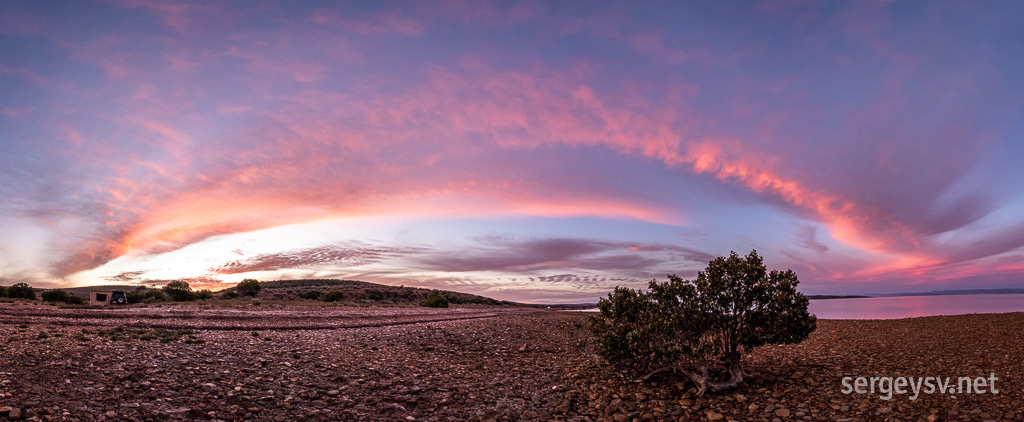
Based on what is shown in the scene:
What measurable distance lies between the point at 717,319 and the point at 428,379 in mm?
8857

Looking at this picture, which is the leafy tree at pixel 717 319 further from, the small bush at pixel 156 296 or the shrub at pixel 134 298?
the small bush at pixel 156 296

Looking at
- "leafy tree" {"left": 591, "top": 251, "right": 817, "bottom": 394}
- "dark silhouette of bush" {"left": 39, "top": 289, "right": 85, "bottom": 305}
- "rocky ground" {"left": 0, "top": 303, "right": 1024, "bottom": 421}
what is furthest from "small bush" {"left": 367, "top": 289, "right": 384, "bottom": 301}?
"leafy tree" {"left": 591, "top": 251, "right": 817, "bottom": 394}

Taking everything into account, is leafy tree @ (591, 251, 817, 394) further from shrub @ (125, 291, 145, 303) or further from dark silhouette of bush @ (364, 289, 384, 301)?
dark silhouette of bush @ (364, 289, 384, 301)

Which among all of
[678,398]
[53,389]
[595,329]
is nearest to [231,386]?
[53,389]

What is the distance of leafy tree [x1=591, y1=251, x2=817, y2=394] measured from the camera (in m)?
12.2

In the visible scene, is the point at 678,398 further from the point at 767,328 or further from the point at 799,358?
the point at 799,358

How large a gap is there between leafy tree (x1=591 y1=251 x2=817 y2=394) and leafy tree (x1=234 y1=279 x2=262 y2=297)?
265 feet

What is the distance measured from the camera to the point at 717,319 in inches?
495

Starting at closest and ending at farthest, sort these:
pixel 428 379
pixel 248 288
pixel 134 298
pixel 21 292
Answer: pixel 428 379 < pixel 21 292 < pixel 134 298 < pixel 248 288

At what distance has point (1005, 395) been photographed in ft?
34.1

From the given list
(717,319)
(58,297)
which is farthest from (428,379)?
(58,297)

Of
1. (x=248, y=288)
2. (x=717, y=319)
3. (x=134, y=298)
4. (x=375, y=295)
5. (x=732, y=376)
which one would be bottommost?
(x=375, y=295)

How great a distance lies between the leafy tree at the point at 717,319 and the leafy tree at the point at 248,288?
80711 millimetres

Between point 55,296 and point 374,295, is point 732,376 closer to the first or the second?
point 55,296
